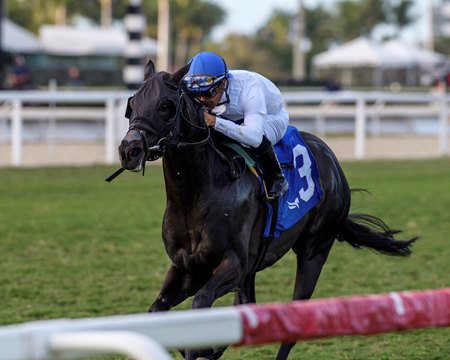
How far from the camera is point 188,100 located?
466cm

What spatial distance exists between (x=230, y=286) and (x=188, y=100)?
2.79ft

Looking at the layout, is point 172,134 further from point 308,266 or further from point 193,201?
point 308,266

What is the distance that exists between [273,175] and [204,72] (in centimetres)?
67

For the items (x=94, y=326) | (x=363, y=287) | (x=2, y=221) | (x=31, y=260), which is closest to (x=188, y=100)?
(x=94, y=326)

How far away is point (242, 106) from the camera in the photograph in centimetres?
Result: 500

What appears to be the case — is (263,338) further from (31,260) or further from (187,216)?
(31,260)

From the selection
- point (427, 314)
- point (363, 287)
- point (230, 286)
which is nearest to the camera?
point (427, 314)

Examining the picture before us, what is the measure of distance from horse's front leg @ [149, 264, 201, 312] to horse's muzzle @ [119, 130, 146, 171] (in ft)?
2.55

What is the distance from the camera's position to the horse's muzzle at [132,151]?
4184 millimetres

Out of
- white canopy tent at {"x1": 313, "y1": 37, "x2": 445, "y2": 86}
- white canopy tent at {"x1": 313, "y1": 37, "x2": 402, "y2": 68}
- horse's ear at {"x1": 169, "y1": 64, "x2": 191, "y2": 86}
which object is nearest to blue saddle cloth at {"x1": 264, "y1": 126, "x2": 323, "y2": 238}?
horse's ear at {"x1": 169, "y1": 64, "x2": 191, "y2": 86}

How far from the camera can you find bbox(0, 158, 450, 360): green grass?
600cm

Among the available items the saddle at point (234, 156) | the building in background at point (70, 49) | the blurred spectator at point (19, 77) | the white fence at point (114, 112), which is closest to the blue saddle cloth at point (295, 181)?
the saddle at point (234, 156)

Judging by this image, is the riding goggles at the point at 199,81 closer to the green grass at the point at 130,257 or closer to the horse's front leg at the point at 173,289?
the horse's front leg at the point at 173,289

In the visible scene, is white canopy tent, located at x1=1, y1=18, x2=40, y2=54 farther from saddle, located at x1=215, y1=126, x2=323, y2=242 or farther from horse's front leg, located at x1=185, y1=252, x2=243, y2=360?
horse's front leg, located at x1=185, y1=252, x2=243, y2=360
